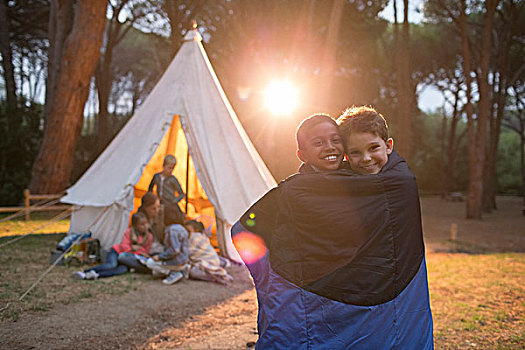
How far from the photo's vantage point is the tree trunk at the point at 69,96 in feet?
28.3

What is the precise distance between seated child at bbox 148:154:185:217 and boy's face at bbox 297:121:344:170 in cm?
382

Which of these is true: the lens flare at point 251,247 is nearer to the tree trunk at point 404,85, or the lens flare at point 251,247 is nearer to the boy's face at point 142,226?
the boy's face at point 142,226

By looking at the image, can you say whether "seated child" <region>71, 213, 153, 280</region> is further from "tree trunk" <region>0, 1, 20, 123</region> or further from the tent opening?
"tree trunk" <region>0, 1, 20, 123</region>

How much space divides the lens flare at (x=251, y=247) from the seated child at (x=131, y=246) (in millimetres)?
3182

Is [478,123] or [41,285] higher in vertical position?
[478,123]

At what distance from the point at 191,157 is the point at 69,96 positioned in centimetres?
478

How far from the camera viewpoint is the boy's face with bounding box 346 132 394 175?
179 cm

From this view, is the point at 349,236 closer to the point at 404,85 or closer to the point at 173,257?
the point at 173,257

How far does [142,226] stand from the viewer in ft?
15.6

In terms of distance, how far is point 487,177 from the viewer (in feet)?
47.0

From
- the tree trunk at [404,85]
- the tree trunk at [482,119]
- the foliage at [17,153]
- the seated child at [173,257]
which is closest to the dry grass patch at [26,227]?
the foliage at [17,153]

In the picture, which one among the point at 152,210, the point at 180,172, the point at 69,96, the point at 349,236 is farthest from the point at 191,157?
the point at 69,96

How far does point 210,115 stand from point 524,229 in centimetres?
892

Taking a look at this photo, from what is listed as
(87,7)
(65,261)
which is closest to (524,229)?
(65,261)
